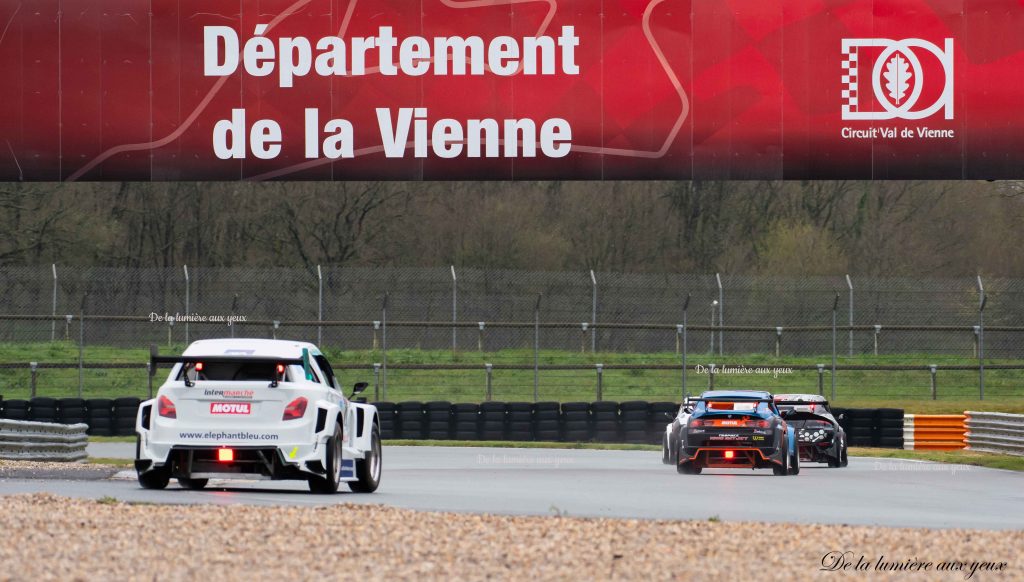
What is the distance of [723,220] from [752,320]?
14306 millimetres

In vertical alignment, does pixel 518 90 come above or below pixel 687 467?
above

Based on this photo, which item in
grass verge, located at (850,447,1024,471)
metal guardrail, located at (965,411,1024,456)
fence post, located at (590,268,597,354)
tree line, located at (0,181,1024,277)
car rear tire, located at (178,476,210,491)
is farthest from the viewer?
tree line, located at (0,181,1024,277)

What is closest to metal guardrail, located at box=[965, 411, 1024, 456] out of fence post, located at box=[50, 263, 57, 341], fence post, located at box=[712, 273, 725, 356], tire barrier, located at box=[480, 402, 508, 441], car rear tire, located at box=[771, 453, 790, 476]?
fence post, located at box=[712, 273, 725, 356]

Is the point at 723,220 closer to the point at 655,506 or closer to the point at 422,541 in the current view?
the point at 655,506

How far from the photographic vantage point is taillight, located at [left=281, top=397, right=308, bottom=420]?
1552cm

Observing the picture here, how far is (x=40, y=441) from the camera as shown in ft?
76.4

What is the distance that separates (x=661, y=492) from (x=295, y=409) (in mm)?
3964

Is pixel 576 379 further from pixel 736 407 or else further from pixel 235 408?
pixel 235 408

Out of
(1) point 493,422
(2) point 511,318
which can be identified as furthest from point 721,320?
(1) point 493,422

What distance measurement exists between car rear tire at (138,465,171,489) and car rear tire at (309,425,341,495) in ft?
4.30

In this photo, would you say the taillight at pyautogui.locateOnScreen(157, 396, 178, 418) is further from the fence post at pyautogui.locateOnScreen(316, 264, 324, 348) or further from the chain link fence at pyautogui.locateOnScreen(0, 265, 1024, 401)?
the chain link fence at pyautogui.locateOnScreen(0, 265, 1024, 401)

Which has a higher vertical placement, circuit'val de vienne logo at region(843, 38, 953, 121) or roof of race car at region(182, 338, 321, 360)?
circuit'val de vienne logo at region(843, 38, 953, 121)

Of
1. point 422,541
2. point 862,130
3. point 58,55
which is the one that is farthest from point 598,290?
→ point 422,541

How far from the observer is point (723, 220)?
49.1 metres
